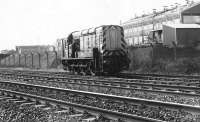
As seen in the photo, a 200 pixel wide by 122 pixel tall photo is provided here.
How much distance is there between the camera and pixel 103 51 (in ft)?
68.0

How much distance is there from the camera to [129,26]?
138ft

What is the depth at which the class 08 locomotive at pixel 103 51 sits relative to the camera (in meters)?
20.8

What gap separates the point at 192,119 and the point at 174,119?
0.38 meters

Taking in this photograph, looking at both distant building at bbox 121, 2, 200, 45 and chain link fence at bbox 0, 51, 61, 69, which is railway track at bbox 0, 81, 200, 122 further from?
chain link fence at bbox 0, 51, 61, 69

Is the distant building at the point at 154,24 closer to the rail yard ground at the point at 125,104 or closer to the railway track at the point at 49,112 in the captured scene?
the rail yard ground at the point at 125,104

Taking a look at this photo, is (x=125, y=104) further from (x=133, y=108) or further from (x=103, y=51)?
(x=103, y=51)

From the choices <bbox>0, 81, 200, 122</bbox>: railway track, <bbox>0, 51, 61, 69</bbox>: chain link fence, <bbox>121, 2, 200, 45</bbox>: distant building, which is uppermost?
<bbox>121, 2, 200, 45</bbox>: distant building

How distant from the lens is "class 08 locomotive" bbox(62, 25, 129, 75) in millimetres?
20797

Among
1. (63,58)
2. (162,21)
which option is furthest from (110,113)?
(162,21)

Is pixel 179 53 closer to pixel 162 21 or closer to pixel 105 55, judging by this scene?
pixel 105 55

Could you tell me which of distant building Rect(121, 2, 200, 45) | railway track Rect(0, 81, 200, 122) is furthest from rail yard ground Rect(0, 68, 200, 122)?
distant building Rect(121, 2, 200, 45)

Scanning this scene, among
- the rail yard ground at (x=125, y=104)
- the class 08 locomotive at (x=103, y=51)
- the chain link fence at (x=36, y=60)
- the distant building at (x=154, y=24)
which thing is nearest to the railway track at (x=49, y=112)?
the rail yard ground at (x=125, y=104)

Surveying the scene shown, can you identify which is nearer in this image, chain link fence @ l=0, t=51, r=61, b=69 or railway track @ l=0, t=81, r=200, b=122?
railway track @ l=0, t=81, r=200, b=122

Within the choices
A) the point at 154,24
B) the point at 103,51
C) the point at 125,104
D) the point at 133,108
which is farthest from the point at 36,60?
the point at 133,108
